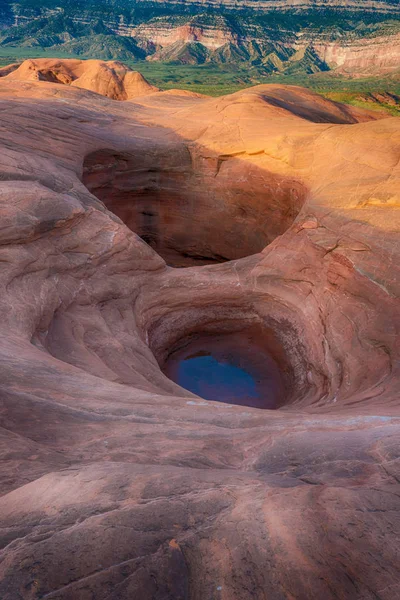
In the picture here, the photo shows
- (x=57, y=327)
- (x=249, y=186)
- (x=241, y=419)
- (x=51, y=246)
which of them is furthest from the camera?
(x=249, y=186)

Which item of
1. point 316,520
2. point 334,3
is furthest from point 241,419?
point 334,3

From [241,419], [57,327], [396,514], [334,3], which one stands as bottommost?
[57,327]

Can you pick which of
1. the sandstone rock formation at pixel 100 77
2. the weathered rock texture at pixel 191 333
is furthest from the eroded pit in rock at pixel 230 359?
the sandstone rock formation at pixel 100 77

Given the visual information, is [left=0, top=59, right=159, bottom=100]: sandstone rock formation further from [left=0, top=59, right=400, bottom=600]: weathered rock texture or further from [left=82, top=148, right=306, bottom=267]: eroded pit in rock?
[left=82, top=148, right=306, bottom=267]: eroded pit in rock

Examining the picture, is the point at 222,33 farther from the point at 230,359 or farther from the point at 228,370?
the point at 228,370

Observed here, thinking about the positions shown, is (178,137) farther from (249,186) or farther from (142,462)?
(142,462)

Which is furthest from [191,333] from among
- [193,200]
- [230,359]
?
[193,200]

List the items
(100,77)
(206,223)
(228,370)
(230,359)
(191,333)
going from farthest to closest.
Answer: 1. (100,77)
2. (206,223)
3. (191,333)
4. (230,359)
5. (228,370)
